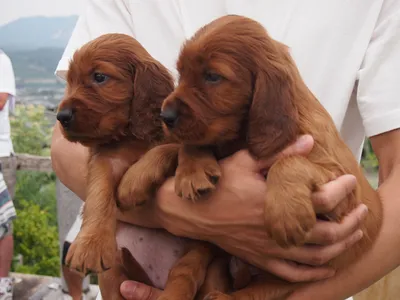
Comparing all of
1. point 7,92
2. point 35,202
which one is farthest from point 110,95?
point 35,202

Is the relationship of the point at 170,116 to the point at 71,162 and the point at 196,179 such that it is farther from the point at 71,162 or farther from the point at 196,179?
the point at 71,162

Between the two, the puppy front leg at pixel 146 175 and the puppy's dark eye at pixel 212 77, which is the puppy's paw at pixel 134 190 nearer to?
the puppy front leg at pixel 146 175

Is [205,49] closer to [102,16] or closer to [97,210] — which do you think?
[97,210]

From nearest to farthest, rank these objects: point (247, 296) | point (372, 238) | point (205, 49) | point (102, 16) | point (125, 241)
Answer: point (205, 49) < point (247, 296) < point (372, 238) < point (125, 241) < point (102, 16)

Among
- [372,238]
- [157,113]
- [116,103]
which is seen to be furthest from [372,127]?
[116,103]

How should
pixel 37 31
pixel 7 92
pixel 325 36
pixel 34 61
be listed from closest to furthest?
1. pixel 325 36
2. pixel 7 92
3. pixel 37 31
4. pixel 34 61
